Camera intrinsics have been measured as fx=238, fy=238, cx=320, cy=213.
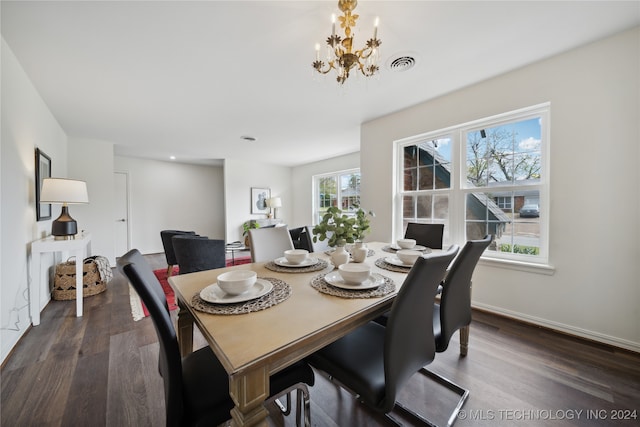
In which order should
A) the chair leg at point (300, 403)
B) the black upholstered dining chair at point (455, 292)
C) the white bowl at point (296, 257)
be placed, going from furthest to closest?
the white bowl at point (296, 257) < the black upholstered dining chair at point (455, 292) < the chair leg at point (300, 403)

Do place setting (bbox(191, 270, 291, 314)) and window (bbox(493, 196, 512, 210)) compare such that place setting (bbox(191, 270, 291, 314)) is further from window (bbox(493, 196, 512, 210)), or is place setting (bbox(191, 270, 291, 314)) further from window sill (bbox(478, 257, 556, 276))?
window (bbox(493, 196, 512, 210))

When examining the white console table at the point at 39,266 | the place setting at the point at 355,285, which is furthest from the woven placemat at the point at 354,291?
the white console table at the point at 39,266

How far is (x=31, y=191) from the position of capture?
7.62ft

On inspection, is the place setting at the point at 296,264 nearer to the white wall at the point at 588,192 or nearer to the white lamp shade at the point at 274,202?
the white wall at the point at 588,192

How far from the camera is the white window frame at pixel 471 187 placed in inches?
83.1

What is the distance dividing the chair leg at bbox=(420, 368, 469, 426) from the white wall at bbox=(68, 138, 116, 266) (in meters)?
5.12

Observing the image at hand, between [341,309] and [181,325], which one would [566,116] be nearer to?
[341,309]

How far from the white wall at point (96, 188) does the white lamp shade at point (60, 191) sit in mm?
1875

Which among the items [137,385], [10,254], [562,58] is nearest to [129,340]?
[137,385]

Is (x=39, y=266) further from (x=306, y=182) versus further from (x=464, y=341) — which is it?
(x=306, y=182)

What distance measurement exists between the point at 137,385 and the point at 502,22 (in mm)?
3310

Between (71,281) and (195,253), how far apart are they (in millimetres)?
1549

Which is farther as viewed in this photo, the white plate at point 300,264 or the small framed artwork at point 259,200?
the small framed artwork at point 259,200

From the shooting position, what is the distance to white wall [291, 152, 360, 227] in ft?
17.8
